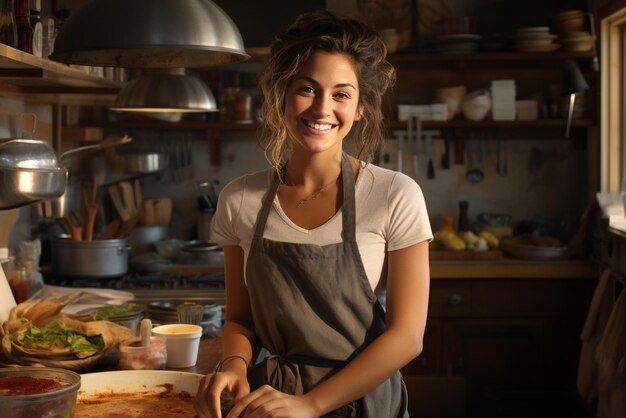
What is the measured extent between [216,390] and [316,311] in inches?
11.4

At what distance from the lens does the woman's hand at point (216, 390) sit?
74.6 inches

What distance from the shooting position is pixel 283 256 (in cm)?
207

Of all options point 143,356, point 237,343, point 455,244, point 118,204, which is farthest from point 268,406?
point 118,204

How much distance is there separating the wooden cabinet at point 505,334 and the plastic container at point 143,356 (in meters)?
2.72

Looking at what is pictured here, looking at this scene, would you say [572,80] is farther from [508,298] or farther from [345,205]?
[345,205]

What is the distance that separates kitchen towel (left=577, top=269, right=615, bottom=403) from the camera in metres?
4.48

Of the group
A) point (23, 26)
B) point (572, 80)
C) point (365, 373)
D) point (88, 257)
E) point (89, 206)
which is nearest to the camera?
point (365, 373)

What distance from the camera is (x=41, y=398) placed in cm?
170

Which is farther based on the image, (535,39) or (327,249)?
(535,39)

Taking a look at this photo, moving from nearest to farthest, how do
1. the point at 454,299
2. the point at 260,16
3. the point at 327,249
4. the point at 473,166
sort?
1. the point at 327,249
2. the point at 454,299
3. the point at 260,16
4. the point at 473,166

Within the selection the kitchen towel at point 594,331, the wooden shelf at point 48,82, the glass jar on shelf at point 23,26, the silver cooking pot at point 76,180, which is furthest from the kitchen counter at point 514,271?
the glass jar on shelf at point 23,26

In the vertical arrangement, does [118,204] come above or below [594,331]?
above

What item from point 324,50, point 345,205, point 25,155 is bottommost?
point 345,205

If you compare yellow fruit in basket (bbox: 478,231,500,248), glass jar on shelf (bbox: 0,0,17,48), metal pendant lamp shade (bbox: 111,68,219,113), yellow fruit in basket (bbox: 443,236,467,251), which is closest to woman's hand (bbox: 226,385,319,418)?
glass jar on shelf (bbox: 0,0,17,48)
